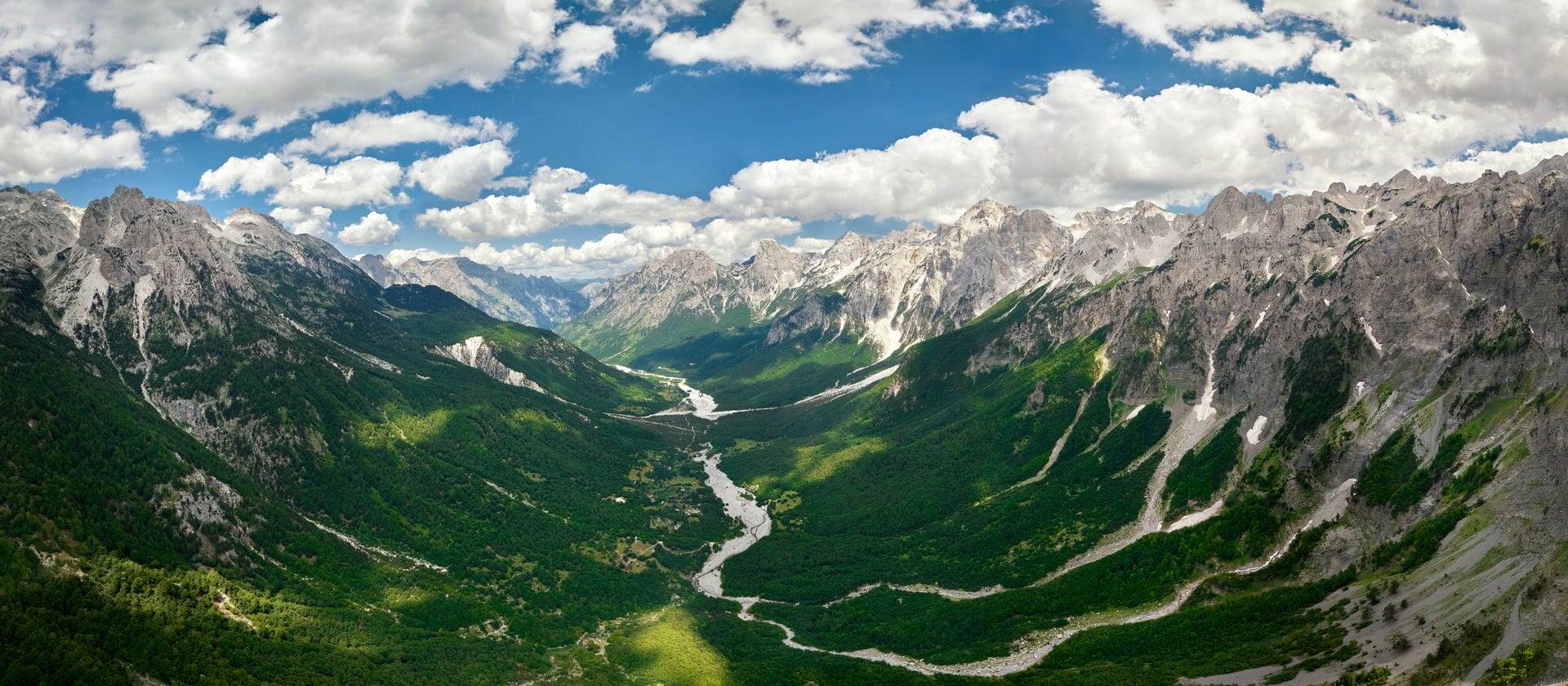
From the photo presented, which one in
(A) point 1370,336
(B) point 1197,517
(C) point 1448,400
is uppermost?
(A) point 1370,336

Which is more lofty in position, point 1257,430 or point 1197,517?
point 1257,430

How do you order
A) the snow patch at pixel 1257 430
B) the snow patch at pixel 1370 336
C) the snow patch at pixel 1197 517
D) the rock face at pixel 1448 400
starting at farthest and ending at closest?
the snow patch at pixel 1257 430, the snow patch at pixel 1197 517, the snow patch at pixel 1370 336, the rock face at pixel 1448 400

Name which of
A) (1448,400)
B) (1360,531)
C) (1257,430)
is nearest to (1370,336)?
(1257,430)

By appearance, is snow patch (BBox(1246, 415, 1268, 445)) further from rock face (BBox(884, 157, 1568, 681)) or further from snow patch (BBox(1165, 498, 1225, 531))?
snow patch (BBox(1165, 498, 1225, 531))

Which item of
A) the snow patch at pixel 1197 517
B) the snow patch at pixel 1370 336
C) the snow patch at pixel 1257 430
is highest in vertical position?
the snow patch at pixel 1370 336

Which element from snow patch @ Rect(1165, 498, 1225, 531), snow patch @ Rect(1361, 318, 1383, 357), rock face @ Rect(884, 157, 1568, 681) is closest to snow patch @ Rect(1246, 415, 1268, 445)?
rock face @ Rect(884, 157, 1568, 681)

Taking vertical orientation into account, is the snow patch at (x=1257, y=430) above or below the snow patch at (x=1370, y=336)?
below

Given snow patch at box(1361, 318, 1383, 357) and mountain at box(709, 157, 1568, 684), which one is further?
snow patch at box(1361, 318, 1383, 357)

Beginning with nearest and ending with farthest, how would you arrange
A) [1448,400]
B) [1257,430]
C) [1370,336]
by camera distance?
[1448,400] → [1370,336] → [1257,430]

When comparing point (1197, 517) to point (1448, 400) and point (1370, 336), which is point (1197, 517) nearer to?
point (1448, 400)

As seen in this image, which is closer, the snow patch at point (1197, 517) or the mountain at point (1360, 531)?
the mountain at point (1360, 531)

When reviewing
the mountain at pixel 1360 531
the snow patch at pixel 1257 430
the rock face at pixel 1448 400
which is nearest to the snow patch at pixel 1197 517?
the mountain at pixel 1360 531

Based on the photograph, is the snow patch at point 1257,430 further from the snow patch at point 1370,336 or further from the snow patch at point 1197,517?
the snow patch at point 1370,336

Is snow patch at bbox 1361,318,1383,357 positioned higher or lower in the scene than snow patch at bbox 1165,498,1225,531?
higher
